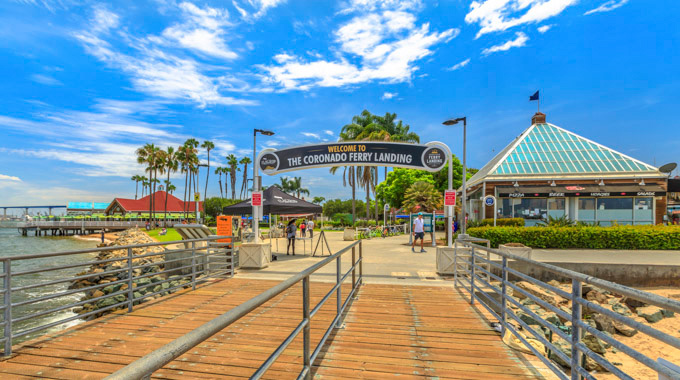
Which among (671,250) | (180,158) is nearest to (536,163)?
(671,250)

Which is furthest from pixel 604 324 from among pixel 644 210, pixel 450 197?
pixel 644 210

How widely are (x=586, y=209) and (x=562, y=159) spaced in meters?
4.22

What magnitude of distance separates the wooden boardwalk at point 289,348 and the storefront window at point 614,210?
2311cm

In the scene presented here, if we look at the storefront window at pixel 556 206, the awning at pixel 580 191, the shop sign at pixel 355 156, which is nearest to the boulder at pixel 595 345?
the shop sign at pixel 355 156

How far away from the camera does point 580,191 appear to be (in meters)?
22.9

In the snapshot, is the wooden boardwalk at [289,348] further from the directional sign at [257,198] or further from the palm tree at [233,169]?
the palm tree at [233,169]

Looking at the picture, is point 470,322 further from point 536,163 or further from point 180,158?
point 180,158

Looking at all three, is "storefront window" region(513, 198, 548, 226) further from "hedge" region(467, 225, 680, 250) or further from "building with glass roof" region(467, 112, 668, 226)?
"hedge" region(467, 225, 680, 250)

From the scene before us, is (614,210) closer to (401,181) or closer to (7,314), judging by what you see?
(401,181)

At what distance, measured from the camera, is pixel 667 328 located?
8.72m

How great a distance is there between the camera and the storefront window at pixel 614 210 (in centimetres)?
2300

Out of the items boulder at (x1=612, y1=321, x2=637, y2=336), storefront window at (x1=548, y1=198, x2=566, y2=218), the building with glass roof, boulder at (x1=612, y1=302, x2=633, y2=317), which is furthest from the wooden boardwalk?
storefront window at (x1=548, y1=198, x2=566, y2=218)

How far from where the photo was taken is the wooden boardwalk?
3.45 metres

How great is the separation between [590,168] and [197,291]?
89.8 feet
